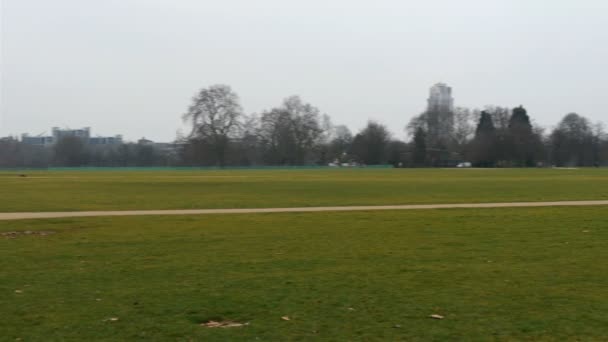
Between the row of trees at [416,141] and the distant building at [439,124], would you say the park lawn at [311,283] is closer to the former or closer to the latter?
the row of trees at [416,141]

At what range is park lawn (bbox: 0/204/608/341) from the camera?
6.32 meters

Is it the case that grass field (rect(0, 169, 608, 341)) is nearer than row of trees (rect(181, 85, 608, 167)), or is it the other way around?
grass field (rect(0, 169, 608, 341))

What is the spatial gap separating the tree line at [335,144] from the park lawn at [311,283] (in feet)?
340

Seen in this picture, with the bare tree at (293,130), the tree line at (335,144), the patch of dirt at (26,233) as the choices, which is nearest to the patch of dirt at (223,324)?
the patch of dirt at (26,233)

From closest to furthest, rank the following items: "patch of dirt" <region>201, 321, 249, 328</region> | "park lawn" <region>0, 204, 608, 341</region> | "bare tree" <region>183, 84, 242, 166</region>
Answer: "park lawn" <region>0, 204, 608, 341</region>, "patch of dirt" <region>201, 321, 249, 328</region>, "bare tree" <region>183, 84, 242, 166</region>

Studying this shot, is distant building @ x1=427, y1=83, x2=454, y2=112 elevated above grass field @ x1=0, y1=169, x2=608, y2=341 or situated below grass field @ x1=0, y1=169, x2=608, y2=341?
above

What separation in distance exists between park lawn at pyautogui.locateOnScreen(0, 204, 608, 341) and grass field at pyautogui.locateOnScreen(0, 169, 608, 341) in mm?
23

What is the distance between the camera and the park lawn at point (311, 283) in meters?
6.32

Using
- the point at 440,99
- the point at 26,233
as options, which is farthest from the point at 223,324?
the point at 440,99

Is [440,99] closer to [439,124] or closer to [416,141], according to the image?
[439,124]

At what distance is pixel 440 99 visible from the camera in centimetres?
17175

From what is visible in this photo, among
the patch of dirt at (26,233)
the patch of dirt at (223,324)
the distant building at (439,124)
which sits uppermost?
the distant building at (439,124)

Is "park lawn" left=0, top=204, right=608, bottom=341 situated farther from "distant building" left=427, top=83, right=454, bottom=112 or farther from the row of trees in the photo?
"distant building" left=427, top=83, right=454, bottom=112

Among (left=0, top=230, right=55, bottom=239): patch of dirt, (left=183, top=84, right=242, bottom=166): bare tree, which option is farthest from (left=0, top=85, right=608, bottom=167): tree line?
(left=0, top=230, right=55, bottom=239): patch of dirt
